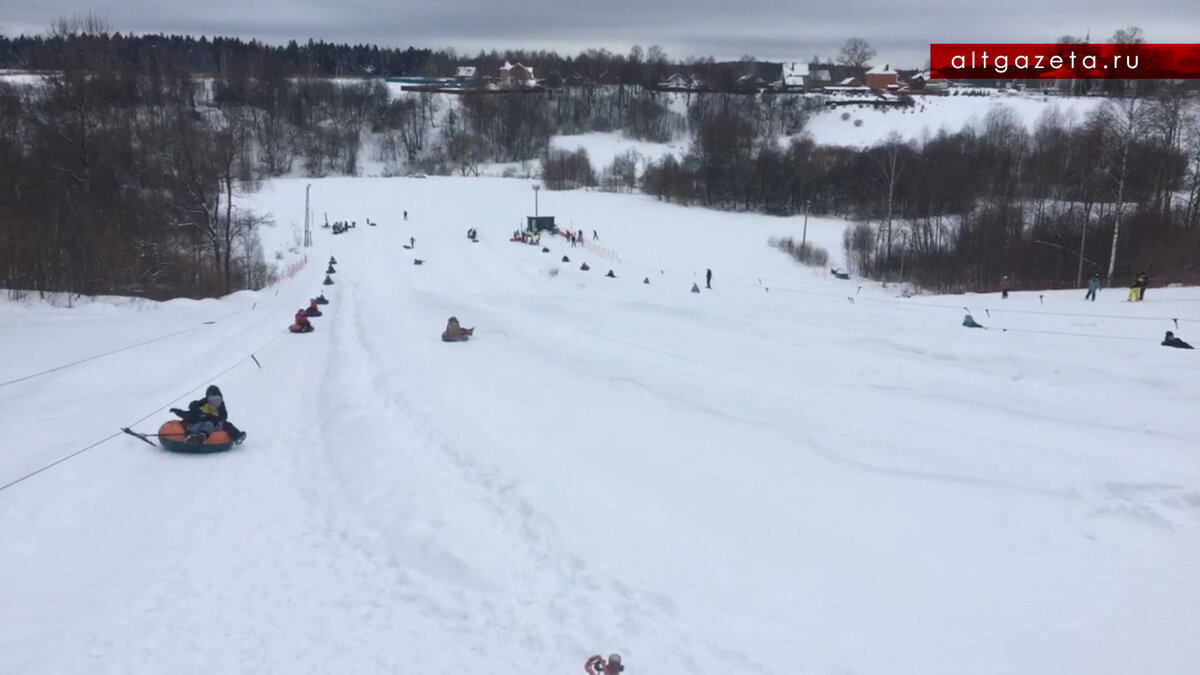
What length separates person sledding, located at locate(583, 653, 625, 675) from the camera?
6473 mm

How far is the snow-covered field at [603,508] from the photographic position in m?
7.36

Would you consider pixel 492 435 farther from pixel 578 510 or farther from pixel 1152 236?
pixel 1152 236

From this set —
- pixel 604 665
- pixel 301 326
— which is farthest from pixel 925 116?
pixel 604 665

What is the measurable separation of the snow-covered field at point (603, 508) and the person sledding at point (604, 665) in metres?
0.27

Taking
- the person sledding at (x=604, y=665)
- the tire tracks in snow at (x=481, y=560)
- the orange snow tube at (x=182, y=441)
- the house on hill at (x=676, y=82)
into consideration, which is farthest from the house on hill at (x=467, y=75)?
the person sledding at (x=604, y=665)

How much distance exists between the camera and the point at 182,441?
480 inches

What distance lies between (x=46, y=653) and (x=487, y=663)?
12.1 feet

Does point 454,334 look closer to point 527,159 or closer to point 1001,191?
point 1001,191

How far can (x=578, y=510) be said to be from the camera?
33.3 feet

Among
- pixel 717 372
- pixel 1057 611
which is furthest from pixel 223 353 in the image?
pixel 1057 611

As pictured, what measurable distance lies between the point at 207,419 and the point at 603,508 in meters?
6.56

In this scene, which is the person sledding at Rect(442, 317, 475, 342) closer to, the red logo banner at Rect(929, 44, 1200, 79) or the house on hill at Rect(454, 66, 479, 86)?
the red logo banner at Rect(929, 44, 1200, 79)

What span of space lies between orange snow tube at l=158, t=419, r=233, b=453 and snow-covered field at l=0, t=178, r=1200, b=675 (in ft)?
0.67

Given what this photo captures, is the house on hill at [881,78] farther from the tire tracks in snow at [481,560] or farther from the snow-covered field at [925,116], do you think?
the tire tracks in snow at [481,560]
